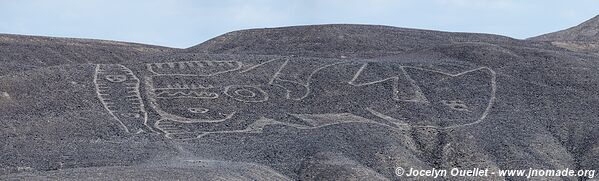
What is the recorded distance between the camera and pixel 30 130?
1276 inches

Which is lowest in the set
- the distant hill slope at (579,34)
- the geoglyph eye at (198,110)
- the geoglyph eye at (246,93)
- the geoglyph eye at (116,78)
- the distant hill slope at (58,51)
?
the distant hill slope at (579,34)

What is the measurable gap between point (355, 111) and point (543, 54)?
11.7 metres

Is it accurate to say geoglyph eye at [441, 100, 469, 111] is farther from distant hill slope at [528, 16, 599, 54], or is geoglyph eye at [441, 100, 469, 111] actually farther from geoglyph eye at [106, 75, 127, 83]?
distant hill slope at [528, 16, 599, 54]

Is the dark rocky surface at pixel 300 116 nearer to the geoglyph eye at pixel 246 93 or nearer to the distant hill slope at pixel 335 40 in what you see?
the geoglyph eye at pixel 246 93

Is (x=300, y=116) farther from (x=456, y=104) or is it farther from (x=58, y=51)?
(x=58, y=51)

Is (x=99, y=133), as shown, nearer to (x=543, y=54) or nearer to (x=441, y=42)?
(x=543, y=54)

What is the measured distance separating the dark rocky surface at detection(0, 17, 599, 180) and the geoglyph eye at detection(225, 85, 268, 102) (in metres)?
0.07

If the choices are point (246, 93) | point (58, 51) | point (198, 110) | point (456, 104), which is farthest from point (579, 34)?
point (198, 110)

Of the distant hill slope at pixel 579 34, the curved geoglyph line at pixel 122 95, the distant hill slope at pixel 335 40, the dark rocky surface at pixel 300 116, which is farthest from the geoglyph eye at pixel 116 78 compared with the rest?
the distant hill slope at pixel 579 34

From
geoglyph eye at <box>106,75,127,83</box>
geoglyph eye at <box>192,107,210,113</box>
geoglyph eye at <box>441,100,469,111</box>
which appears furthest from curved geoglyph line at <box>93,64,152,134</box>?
geoglyph eye at <box>441,100,469,111</box>

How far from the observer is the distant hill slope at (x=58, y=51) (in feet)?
175

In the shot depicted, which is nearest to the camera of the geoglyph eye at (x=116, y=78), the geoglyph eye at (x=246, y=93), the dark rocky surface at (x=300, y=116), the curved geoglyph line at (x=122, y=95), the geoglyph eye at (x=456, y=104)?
the dark rocky surface at (x=300, y=116)

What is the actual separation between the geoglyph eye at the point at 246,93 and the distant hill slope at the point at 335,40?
11004 millimetres

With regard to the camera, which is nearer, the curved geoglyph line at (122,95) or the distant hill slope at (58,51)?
the curved geoglyph line at (122,95)
